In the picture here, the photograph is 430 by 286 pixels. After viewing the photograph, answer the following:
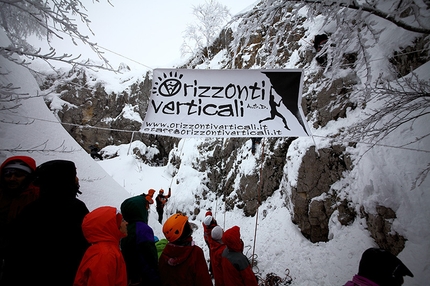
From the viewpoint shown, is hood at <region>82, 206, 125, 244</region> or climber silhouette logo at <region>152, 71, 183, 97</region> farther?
climber silhouette logo at <region>152, 71, 183, 97</region>

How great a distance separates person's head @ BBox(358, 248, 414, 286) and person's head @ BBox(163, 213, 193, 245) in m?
1.80

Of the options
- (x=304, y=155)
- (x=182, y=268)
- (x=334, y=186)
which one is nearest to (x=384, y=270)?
(x=182, y=268)

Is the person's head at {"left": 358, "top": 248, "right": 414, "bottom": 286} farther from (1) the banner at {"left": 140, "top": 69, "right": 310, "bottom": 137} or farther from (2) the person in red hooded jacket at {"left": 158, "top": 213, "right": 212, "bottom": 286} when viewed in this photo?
(1) the banner at {"left": 140, "top": 69, "right": 310, "bottom": 137}

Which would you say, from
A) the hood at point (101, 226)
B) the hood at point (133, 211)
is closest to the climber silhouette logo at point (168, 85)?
the hood at point (133, 211)

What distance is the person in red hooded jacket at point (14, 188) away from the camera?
6.32 feet

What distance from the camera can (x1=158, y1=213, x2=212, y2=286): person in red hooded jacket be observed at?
207 cm

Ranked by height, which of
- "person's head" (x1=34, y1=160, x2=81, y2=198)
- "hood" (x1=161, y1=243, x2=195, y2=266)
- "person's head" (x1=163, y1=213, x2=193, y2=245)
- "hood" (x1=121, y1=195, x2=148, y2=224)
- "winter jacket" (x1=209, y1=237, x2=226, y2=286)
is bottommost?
"winter jacket" (x1=209, y1=237, x2=226, y2=286)

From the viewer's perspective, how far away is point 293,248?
16.2 ft

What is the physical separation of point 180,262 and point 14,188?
6.54 ft

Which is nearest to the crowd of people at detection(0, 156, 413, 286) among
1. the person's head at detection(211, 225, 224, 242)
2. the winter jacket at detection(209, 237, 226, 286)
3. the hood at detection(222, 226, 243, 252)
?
the hood at detection(222, 226, 243, 252)

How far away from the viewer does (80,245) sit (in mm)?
1659

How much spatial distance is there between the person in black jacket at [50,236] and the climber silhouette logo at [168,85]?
6.67ft

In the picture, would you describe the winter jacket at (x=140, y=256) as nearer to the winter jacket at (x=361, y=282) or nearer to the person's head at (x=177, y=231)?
the person's head at (x=177, y=231)

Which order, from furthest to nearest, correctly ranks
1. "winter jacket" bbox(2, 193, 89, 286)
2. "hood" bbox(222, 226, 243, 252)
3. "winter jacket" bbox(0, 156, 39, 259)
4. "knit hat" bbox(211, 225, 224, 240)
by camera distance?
"knit hat" bbox(211, 225, 224, 240), "hood" bbox(222, 226, 243, 252), "winter jacket" bbox(0, 156, 39, 259), "winter jacket" bbox(2, 193, 89, 286)
